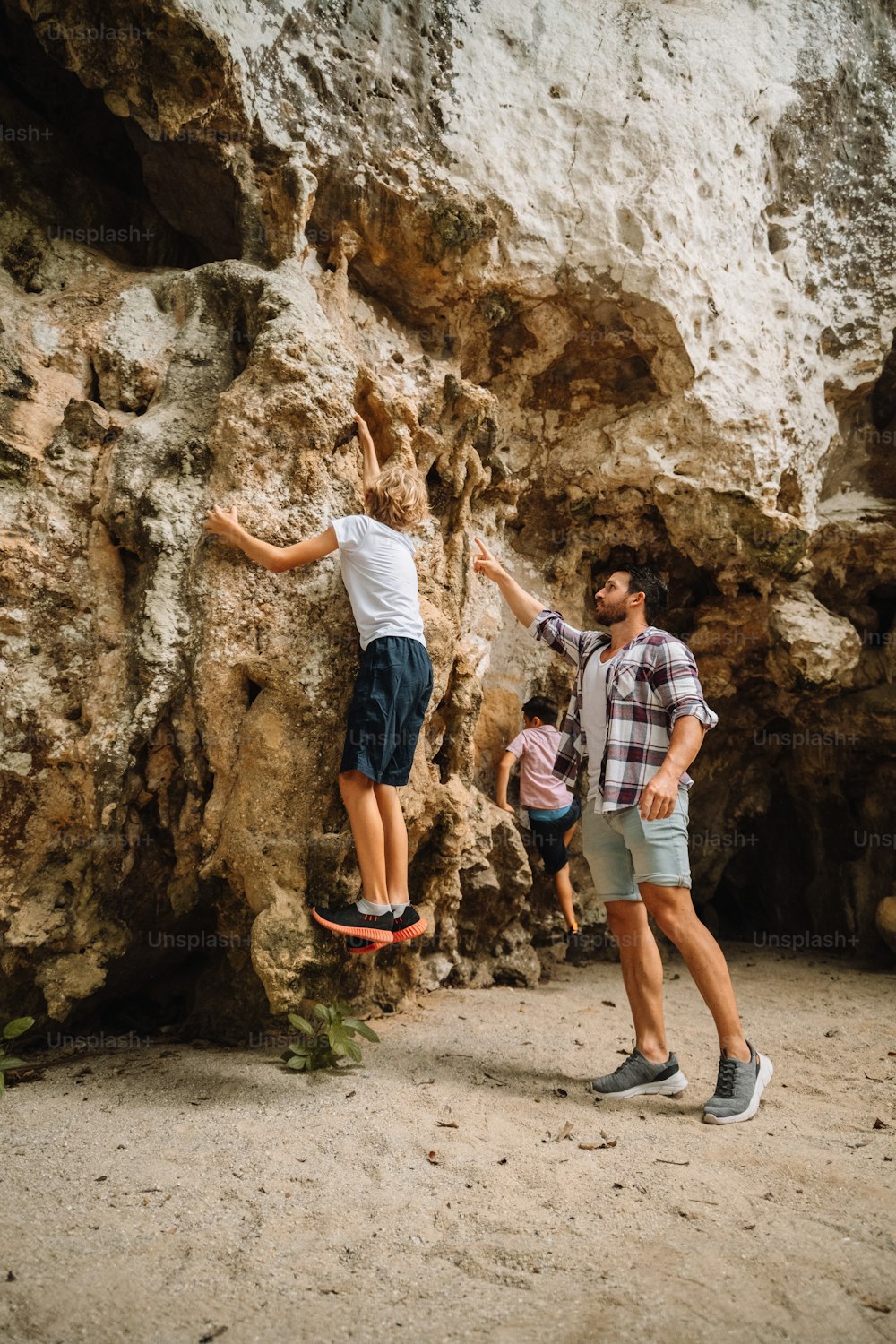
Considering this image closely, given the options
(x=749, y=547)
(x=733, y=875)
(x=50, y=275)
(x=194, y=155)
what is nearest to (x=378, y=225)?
(x=194, y=155)

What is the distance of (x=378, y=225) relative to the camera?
15.4 feet

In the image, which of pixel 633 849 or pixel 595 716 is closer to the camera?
pixel 633 849

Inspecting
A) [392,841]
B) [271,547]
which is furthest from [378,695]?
[271,547]

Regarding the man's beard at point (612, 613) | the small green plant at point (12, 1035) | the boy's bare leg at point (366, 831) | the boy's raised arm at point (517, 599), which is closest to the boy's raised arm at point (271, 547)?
the boy's bare leg at point (366, 831)

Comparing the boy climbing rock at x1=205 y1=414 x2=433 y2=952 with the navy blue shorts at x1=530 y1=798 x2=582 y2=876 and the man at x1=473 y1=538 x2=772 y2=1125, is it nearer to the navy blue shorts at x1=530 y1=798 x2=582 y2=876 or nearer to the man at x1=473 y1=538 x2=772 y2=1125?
the man at x1=473 y1=538 x2=772 y2=1125

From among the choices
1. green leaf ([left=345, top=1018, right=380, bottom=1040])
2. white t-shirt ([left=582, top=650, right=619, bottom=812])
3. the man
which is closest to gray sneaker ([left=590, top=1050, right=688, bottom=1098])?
the man

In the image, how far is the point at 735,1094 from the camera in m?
3.28

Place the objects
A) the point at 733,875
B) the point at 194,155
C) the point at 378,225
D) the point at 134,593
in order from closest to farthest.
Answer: the point at 134,593, the point at 194,155, the point at 378,225, the point at 733,875

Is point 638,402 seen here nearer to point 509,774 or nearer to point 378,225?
point 378,225

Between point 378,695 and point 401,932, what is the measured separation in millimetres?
954

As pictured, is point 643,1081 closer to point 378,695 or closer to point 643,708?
point 643,708

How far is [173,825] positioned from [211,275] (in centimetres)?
261

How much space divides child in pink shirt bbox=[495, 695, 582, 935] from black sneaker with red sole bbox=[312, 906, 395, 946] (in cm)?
224

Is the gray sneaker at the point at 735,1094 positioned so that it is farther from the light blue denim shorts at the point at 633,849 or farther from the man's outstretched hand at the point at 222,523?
the man's outstretched hand at the point at 222,523
